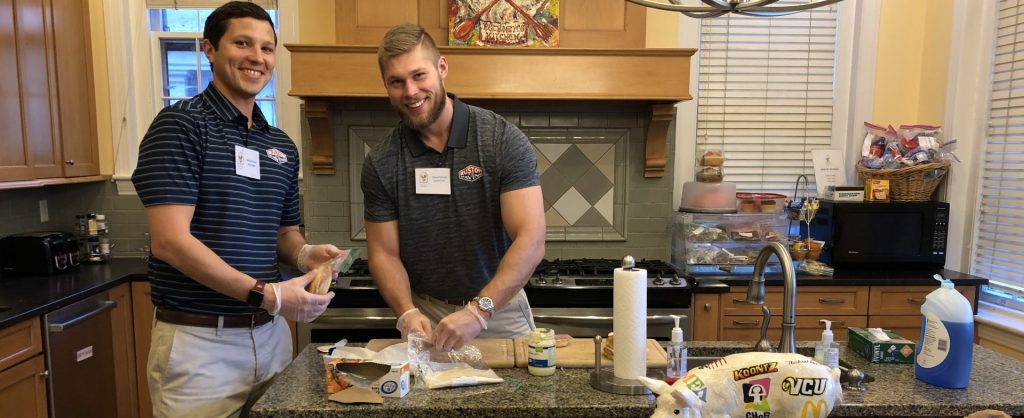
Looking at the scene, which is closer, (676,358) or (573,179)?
(676,358)

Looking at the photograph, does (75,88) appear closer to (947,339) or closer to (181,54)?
(181,54)

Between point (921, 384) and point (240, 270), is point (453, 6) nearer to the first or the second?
point (240, 270)

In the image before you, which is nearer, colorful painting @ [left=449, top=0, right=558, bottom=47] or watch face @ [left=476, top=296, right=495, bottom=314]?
watch face @ [left=476, top=296, right=495, bottom=314]

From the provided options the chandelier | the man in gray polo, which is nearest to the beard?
the man in gray polo

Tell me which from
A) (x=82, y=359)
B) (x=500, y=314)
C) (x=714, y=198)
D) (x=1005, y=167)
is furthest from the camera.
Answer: (x=714, y=198)

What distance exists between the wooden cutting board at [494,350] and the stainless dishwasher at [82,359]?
1.62 metres

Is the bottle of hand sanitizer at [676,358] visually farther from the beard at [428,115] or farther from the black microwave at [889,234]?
the black microwave at [889,234]

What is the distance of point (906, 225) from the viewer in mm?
3104

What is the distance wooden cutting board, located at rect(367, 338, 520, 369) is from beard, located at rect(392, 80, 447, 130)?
2.05ft

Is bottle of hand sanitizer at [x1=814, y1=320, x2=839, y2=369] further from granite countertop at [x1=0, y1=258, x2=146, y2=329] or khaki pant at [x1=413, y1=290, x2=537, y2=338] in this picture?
granite countertop at [x1=0, y1=258, x2=146, y2=329]

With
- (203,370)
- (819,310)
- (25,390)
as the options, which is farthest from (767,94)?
(25,390)

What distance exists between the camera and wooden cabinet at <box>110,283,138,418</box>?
111 inches

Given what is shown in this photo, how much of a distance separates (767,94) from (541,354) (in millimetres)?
2742

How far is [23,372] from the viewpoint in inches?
88.1
